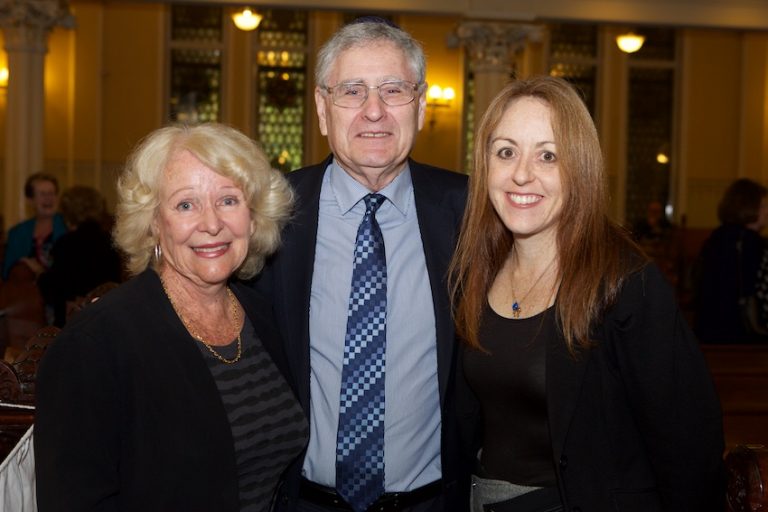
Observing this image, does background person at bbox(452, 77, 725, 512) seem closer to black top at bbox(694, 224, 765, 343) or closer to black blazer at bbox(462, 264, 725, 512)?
black blazer at bbox(462, 264, 725, 512)

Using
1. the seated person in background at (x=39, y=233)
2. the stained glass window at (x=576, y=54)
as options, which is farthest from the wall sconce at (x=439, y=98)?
the seated person in background at (x=39, y=233)

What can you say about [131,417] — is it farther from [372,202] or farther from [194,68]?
[194,68]

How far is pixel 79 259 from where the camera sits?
557 centimetres

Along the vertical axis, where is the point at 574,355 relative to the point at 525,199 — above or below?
below

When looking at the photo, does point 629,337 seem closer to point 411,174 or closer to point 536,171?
point 536,171

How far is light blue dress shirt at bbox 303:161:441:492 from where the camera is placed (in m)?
2.46

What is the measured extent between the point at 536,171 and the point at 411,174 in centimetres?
63

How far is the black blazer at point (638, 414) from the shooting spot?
6.59 ft

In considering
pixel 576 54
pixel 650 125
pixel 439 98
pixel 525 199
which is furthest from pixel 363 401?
pixel 650 125

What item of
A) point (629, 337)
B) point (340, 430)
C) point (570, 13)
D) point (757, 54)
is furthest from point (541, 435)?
point (757, 54)

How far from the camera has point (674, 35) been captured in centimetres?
1642

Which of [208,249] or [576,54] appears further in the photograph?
[576,54]

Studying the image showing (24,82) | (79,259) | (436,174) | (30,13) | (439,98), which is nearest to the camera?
(436,174)

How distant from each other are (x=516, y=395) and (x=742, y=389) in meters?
2.25
